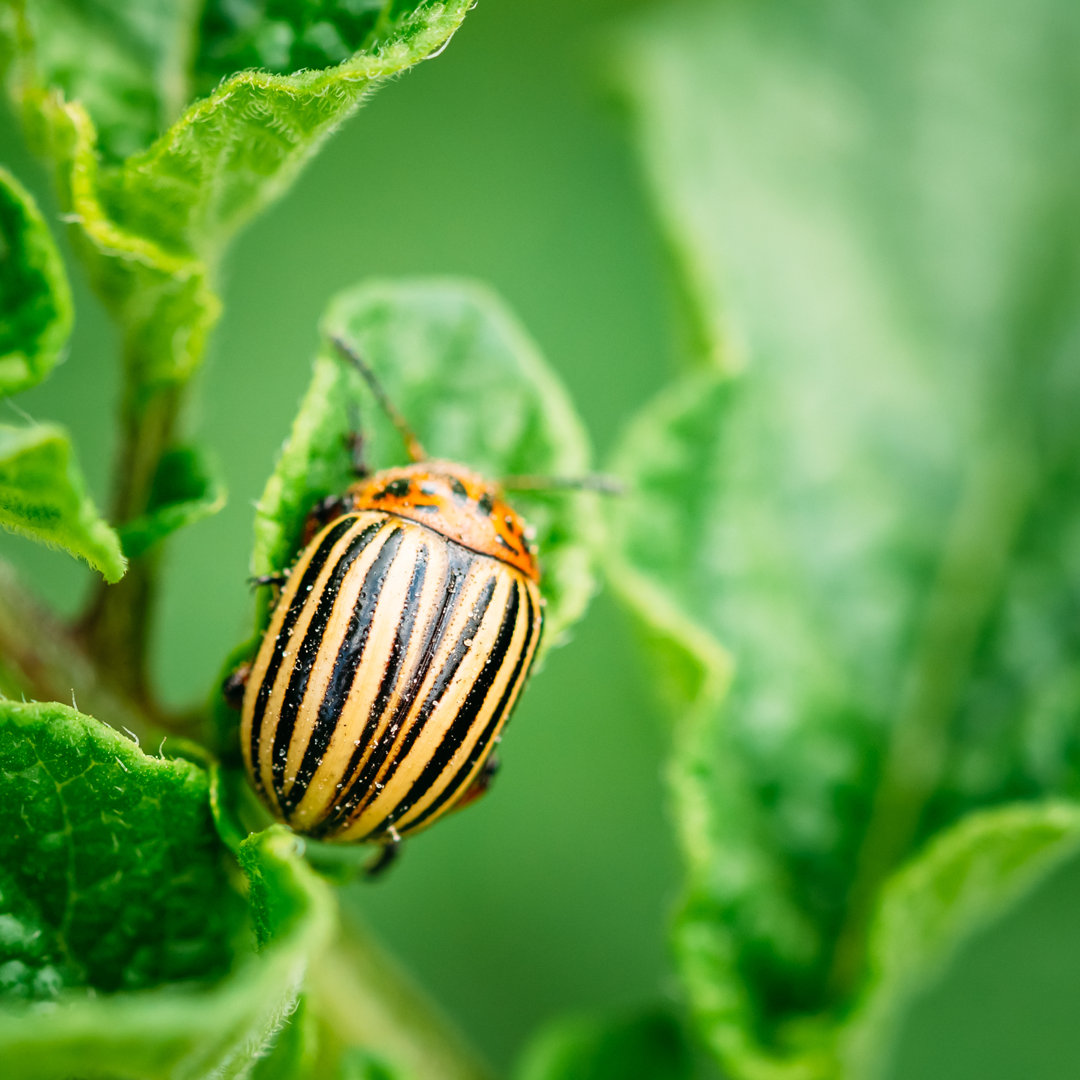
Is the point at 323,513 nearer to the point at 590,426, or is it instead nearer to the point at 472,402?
the point at 472,402

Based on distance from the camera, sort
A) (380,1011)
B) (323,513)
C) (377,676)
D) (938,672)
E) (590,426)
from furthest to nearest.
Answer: (590,426), (938,672), (380,1011), (323,513), (377,676)

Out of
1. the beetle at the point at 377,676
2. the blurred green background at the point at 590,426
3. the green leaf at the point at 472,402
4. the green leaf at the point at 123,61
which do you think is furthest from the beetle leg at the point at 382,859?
the blurred green background at the point at 590,426

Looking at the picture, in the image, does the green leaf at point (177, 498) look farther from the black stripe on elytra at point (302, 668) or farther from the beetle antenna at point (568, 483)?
the beetle antenna at point (568, 483)

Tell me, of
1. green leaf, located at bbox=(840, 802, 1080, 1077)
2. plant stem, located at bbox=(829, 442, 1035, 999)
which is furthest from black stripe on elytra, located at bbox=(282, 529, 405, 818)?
plant stem, located at bbox=(829, 442, 1035, 999)

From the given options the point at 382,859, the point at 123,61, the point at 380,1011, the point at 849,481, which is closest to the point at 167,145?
the point at 123,61

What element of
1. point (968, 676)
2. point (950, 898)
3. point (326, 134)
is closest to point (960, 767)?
point (968, 676)

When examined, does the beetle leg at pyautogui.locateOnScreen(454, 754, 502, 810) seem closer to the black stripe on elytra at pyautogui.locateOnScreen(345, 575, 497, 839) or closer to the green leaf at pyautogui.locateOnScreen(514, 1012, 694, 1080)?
the black stripe on elytra at pyautogui.locateOnScreen(345, 575, 497, 839)
